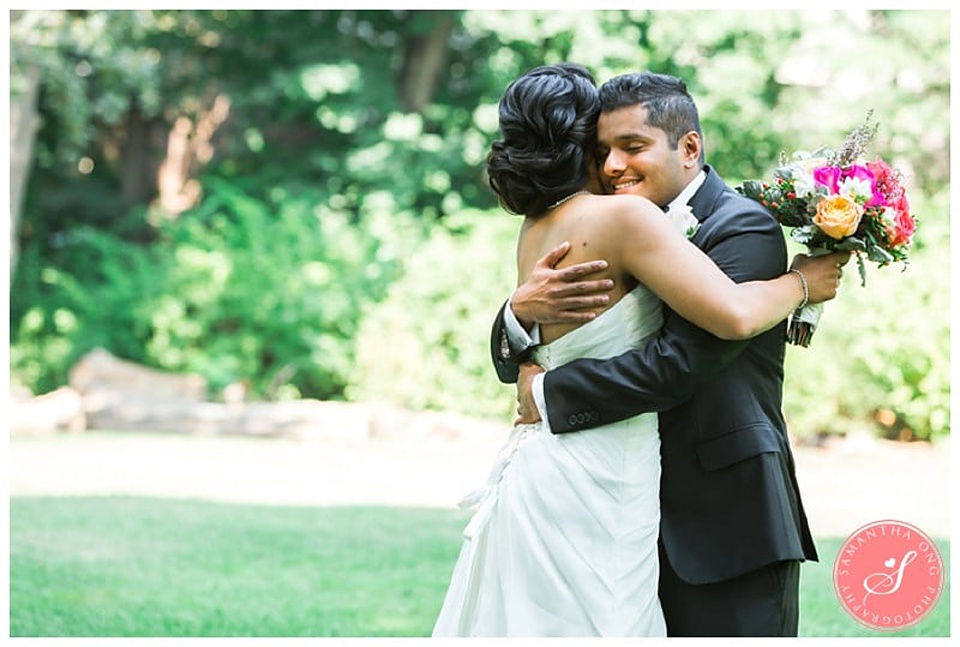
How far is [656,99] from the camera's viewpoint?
10.5 ft

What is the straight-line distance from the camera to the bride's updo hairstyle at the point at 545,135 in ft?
10.2

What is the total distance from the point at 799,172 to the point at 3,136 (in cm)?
246

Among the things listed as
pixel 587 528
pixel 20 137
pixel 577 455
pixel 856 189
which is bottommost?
pixel 587 528

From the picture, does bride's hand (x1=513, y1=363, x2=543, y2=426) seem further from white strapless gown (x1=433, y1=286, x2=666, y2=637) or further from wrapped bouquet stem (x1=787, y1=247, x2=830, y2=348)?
wrapped bouquet stem (x1=787, y1=247, x2=830, y2=348)

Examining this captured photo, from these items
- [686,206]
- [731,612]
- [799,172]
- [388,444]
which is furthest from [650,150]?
[388,444]

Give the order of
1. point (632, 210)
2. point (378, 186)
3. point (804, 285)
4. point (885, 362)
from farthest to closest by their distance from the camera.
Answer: point (378, 186), point (885, 362), point (804, 285), point (632, 210)

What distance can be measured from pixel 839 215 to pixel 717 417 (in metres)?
0.56

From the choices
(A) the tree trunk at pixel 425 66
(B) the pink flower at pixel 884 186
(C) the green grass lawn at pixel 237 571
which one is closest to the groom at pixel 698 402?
(B) the pink flower at pixel 884 186

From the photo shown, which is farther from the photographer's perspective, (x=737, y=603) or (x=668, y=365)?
(x=737, y=603)

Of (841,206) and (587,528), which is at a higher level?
(841,206)

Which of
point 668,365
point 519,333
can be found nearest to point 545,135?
point 519,333

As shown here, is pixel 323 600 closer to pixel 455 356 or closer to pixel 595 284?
pixel 595 284

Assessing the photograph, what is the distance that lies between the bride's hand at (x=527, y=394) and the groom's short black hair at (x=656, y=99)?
0.67 m

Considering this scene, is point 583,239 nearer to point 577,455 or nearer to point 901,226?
point 577,455
